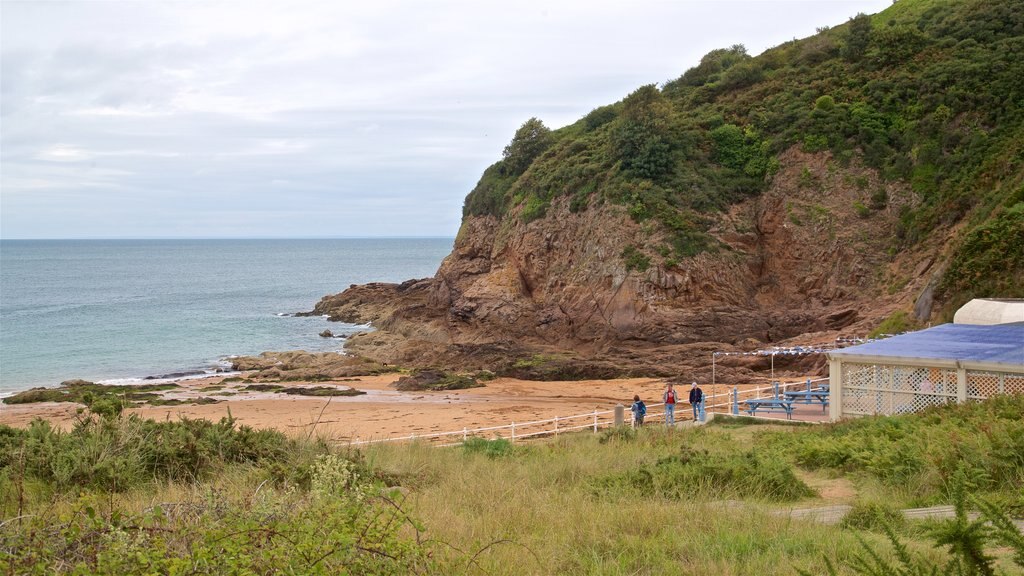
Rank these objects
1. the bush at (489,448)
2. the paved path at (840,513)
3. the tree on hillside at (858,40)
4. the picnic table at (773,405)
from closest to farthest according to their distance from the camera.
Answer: the paved path at (840,513), the bush at (489,448), the picnic table at (773,405), the tree on hillside at (858,40)

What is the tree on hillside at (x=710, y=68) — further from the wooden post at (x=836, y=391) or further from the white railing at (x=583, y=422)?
the wooden post at (x=836, y=391)

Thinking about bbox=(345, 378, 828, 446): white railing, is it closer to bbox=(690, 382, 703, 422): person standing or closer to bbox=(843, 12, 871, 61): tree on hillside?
bbox=(690, 382, 703, 422): person standing

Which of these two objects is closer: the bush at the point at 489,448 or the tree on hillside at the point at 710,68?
the bush at the point at 489,448

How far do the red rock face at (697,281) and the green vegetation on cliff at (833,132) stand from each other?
0.92 meters

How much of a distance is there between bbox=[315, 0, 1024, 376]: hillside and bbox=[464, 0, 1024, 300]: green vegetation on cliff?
0.39ft

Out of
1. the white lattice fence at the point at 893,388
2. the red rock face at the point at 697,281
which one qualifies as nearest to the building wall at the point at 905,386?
the white lattice fence at the point at 893,388

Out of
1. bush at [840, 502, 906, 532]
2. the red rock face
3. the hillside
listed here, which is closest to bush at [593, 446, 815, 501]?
bush at [840, 502, 906, 532]

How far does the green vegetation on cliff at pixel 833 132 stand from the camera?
41344mm

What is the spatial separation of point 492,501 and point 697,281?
3431cm

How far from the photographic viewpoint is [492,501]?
26.6ft

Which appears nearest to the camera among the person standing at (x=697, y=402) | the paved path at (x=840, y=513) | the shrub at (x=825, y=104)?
the paved path at (x=840, y=513)

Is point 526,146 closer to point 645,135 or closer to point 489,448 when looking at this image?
point 645,135

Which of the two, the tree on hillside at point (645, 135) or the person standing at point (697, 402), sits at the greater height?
the tree on hillside at point (645, 135)

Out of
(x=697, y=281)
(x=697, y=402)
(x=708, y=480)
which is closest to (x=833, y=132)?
(x=697, y=281)
